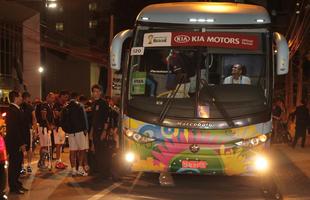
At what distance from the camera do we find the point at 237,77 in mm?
8508

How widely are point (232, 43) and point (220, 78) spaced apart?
605 mm

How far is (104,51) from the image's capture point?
125 feet

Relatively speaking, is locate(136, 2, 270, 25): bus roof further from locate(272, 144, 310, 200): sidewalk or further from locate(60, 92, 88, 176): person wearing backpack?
locate(272, 144, 310, 200): sidewalk

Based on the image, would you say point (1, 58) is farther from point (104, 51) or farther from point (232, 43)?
point (232, 43)

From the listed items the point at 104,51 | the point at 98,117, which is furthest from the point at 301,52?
the point at 98,117

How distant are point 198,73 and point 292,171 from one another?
466 centimetres

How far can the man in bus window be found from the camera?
848 centimetres

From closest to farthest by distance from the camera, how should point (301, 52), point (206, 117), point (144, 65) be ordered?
point (206, 117), point (144, 65), point (301, 52)

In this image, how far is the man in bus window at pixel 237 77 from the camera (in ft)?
27.8

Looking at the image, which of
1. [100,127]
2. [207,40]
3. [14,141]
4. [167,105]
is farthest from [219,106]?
[14,141]

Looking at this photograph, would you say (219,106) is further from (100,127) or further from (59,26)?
(59,26)

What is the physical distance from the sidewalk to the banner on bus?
109 inches

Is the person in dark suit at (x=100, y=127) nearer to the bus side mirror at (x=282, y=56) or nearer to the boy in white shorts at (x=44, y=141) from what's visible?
the boy in white shorts at (x=44, y=141)

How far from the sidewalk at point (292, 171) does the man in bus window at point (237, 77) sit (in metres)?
2.19
